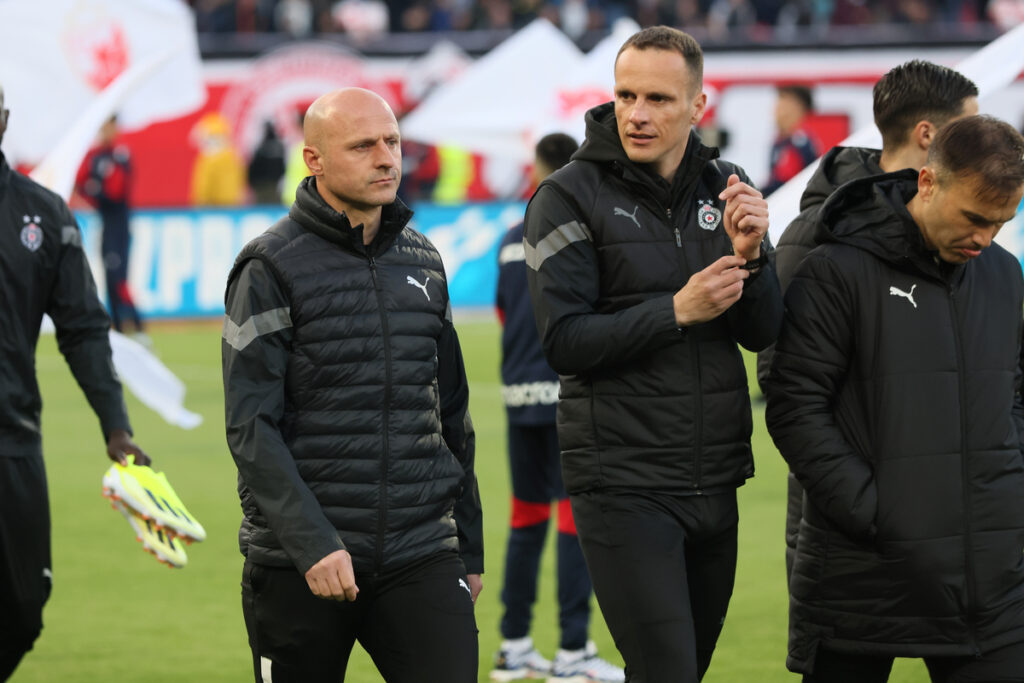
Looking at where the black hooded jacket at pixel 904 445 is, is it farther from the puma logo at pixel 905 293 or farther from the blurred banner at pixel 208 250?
the blurred banner at pixel 208 250

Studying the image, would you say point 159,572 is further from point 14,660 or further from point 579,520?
point 579,520

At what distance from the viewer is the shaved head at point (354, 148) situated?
4.10 meters

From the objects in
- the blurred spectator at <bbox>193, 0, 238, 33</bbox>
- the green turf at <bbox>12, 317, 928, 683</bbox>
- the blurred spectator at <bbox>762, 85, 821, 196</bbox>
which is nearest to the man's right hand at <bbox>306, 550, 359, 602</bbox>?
the green turf at <bbox>12, 317, 928, 683</bbox>

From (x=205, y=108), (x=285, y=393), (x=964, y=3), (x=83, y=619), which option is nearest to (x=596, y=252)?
(x=285, y=393)

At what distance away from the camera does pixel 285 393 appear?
4055mm

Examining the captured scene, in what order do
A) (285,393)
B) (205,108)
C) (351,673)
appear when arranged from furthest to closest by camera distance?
(205,108), (351,673), (285,393)

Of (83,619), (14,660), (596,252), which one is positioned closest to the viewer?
(596,252)

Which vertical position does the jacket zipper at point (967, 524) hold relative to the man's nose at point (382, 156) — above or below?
below

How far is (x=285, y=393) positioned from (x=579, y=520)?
91 centimetres

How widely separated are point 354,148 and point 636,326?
2.81ft

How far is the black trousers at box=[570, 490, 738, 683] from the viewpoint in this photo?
419 cm

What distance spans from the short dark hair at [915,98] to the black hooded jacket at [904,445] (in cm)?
98

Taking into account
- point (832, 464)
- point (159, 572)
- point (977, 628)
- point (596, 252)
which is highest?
point (596, 252)

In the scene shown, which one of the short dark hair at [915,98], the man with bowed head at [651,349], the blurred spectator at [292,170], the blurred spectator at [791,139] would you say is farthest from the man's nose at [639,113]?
the blurred spectator at [292,170]
